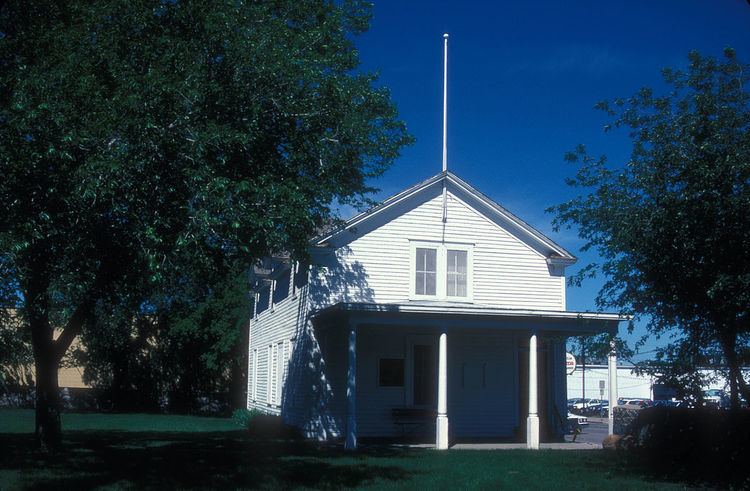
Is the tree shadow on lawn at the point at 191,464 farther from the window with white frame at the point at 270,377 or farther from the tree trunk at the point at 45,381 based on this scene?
the window with white frame at the point at 270,377

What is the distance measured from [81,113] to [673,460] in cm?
1305

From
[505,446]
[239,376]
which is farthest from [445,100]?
[239,376]

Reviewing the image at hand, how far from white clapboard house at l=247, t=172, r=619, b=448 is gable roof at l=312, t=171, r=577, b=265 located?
1.2 inches

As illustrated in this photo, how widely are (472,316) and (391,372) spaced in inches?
142

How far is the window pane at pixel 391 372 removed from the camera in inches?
851

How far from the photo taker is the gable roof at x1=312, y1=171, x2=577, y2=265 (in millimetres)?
21641

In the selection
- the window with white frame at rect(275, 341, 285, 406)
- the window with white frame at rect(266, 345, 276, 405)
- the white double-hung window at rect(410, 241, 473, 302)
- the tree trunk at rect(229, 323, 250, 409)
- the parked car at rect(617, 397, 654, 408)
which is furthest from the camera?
the parked car at rect(617, 397, 654, 408)

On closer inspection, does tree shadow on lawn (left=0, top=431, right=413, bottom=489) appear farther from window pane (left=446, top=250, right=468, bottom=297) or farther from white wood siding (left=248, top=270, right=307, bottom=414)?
window pane (left=446, top=250, right=468, bottom=297)

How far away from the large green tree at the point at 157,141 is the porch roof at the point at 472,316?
3.35 m

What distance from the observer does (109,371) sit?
38.4 meters

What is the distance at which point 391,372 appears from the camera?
21.7m

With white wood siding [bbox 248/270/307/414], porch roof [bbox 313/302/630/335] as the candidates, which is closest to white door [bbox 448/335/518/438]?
porch roof [bbox 313/302/630/335]

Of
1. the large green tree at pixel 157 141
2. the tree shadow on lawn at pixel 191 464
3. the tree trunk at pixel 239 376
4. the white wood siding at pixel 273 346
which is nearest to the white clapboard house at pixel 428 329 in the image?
the white wood siding at pixel 273 346

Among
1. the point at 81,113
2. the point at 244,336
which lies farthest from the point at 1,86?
the point at 244,336
